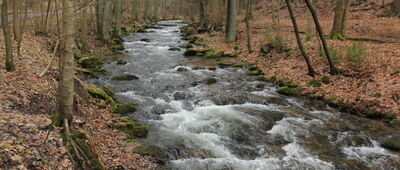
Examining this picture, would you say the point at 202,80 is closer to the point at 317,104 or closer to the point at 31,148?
the point at 317,104

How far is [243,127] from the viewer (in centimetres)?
979

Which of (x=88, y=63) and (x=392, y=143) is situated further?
(x=88, y=63)

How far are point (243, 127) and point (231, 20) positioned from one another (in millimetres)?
15607

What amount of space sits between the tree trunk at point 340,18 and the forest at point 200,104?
66 mm

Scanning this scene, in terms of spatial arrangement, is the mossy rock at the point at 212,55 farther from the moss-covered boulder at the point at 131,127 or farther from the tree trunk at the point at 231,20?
the moss-covered boulder at the point at 131,127

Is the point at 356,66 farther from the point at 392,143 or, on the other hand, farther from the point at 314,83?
the point at 392,143

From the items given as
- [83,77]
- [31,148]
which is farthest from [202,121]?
[83,77]

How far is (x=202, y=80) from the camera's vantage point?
49.5ft

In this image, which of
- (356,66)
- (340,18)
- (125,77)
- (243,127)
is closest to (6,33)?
(125,77)

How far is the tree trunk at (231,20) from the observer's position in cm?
2370

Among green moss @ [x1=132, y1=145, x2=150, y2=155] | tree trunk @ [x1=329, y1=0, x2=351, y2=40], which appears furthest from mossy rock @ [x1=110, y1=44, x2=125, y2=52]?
green moss @ [x1=132, y1=145, x2=150, y2=155]

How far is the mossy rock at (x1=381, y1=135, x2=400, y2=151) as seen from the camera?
8410 millimetres

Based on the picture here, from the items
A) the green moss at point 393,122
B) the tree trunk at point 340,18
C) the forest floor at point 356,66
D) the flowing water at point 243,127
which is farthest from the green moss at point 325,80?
the tree trunk at point 340,18

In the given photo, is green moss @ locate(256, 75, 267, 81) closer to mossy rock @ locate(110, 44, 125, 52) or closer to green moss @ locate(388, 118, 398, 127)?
green moss @ locate(388, 118, 398, 127)
